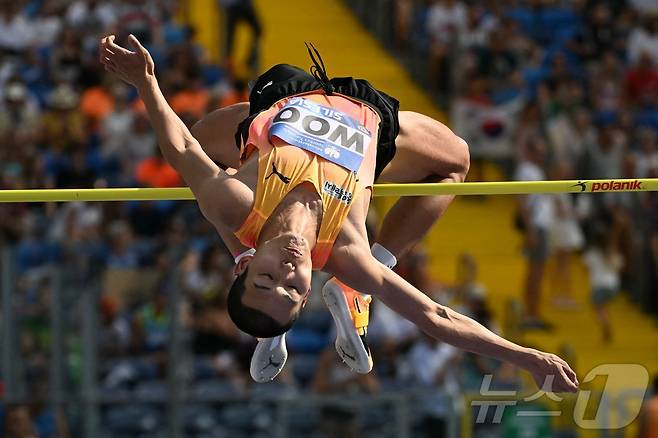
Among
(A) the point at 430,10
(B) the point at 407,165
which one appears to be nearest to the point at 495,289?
(A) the point at 430,10

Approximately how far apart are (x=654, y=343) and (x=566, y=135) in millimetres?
2202

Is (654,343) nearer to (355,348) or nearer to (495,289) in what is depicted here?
(495,289)

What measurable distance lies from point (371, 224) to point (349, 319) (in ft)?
18.7

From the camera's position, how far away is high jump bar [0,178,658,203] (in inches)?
347

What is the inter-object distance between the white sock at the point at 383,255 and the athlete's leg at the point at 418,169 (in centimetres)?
6

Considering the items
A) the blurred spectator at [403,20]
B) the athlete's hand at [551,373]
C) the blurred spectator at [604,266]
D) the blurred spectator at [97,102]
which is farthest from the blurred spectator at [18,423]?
the blurred spectator at [403,20]

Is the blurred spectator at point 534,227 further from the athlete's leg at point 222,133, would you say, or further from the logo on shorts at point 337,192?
the logo on shorts at point 337,192

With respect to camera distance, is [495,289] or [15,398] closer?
[15,398]

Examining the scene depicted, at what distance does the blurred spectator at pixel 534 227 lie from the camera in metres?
15.9

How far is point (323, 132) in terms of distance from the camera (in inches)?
332

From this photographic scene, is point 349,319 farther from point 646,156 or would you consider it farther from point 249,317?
point 646,156

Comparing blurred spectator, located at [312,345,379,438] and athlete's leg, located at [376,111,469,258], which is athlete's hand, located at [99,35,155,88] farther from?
blurred spectator, located at [312,345,379,438]

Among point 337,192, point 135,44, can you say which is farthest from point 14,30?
point 337,192

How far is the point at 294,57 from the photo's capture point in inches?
774
